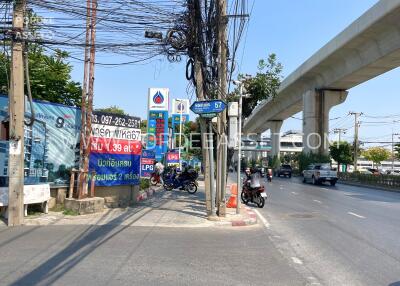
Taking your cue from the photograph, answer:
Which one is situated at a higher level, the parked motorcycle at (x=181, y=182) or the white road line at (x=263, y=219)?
the parked motorcycle at (x=181, y=182)

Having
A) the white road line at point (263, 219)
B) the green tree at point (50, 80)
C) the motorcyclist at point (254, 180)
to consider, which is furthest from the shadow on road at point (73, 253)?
the green tree at point (50, 80)

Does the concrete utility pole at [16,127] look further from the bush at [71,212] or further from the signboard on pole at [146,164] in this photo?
the signboard on pole at [146,164]

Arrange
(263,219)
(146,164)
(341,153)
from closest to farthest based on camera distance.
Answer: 1. (263,219)
2. (146,164)
3. (341,153)

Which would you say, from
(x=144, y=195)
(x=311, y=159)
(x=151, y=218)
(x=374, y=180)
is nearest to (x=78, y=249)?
(x=151, y=218)

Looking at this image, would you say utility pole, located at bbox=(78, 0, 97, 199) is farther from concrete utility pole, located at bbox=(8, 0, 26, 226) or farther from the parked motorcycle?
the parked motorcycle

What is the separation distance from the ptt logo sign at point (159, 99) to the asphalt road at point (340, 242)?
1314 centimetres

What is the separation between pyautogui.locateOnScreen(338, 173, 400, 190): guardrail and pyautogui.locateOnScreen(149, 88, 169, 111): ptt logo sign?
19111 mm

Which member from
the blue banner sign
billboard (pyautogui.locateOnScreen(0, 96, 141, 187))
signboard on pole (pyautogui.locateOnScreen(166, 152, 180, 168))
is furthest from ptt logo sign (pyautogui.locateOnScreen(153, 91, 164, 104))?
billboard (pyautogui.locateOnScreen(0, 96, 141, 187))

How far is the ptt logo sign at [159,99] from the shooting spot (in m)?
27.7

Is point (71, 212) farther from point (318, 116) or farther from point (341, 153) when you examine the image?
point (341, 153)

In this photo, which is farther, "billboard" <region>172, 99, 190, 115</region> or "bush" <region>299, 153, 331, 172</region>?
"bush" <region>299, 153, 331, 172</region>

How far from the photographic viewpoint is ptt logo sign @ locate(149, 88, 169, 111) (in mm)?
27688

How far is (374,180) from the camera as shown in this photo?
39.2 m

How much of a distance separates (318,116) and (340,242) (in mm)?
39875
